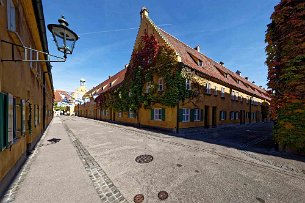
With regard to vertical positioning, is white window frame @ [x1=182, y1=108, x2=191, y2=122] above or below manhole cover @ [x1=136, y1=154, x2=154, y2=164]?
above

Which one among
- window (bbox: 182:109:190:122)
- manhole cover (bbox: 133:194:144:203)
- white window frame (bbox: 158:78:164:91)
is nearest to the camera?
manhole cover (bbox: 133:194:144:203)

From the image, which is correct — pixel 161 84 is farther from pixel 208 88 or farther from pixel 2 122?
pixel 2 122

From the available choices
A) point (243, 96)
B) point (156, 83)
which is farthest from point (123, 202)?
point (243, 96)

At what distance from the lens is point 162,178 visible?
5203 millimetres

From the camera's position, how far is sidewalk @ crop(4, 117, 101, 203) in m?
3.94

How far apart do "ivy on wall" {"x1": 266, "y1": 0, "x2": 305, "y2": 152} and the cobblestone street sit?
1564 millimetres

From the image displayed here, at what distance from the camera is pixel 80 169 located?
229 inches

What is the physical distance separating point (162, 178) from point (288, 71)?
25.8 ft

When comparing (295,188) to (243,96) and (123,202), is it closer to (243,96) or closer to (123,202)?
(123,202)

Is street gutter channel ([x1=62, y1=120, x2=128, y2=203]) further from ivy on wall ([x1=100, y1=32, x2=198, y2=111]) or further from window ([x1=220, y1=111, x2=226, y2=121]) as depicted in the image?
window ([x1=220, y1=111, x2=226, y2=121])

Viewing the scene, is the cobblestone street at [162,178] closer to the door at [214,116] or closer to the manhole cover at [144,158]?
the manhole cover at [144,158]

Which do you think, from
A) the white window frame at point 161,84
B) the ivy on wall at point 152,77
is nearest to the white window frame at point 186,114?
the ivy on wall at point 152,77

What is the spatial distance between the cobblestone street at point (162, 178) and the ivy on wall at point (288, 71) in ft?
5.13

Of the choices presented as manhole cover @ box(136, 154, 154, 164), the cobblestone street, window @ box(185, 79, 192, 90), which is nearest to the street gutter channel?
the cobblestone street
